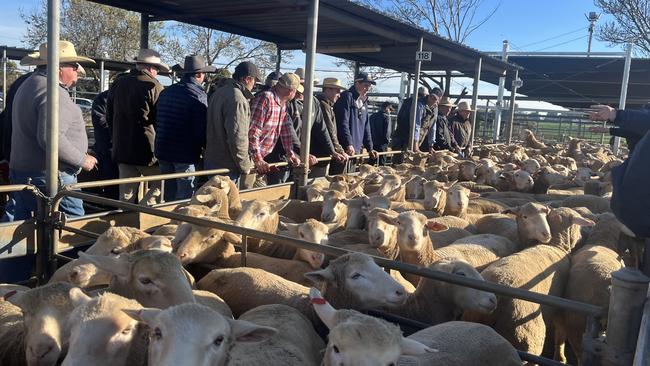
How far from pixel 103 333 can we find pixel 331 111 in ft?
21.2

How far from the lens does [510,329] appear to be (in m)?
3.64

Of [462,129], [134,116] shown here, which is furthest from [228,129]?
[462,129]

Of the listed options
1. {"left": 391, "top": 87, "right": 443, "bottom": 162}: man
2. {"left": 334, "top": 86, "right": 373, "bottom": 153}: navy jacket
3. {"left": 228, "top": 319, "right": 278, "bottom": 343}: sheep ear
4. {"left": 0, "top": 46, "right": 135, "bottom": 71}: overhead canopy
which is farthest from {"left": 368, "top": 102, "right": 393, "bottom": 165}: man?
{"left": 228, "top": 319, "right": 278, "bottom": 343}: sheep ear

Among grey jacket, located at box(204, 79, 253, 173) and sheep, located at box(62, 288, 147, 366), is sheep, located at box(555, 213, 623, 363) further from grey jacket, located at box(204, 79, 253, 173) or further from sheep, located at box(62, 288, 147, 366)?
grey jacket, located at box(204, 79, 253, 173)

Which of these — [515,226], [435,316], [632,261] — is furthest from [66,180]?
[515,226]

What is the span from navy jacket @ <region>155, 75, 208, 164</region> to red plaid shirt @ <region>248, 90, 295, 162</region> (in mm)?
653

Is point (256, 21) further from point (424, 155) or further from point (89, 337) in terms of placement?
point (89, 337)

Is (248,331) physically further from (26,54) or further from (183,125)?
(26,54)

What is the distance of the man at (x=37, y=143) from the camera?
409 cm

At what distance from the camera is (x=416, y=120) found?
10984 mm

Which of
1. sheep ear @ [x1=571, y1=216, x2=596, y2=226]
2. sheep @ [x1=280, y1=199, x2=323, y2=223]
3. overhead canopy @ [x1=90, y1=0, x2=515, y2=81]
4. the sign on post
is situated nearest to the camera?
sheep ear @ [x1=571, y1=216, x2=596, y2=226]

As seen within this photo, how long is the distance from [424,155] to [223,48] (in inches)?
1031

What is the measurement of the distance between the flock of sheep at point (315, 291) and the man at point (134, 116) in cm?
112

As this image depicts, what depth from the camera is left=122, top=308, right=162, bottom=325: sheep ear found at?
213 cm
